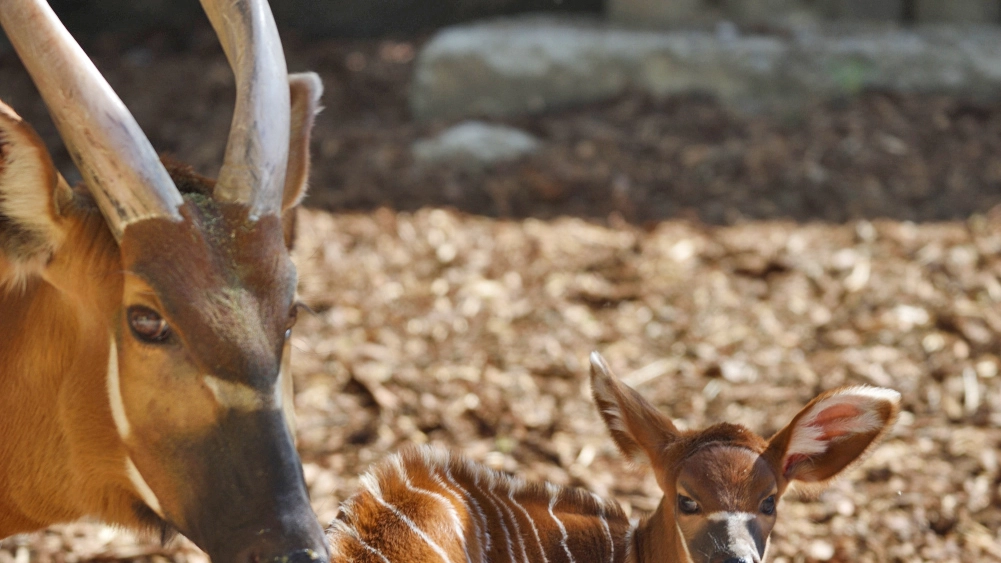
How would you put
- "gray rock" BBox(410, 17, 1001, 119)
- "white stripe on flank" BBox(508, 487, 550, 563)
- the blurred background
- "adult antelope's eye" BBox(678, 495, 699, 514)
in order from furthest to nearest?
"gray rock" BBox(410, 17, 1001, 119), the blurred background, "white stripe on flank" BBox(508, 487, 550, 563), "adult antelope's eye" BBox(678, 495, 699, 514)

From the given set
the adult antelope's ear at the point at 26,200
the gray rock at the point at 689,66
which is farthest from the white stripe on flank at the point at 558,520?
the gray rock at the point at 689,66

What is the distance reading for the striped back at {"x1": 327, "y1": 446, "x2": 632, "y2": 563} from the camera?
2850mm

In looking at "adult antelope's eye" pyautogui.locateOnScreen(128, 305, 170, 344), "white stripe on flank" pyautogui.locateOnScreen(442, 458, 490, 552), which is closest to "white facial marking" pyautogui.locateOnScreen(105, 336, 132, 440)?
"adult antelope's eye" pyautogui.locateOnScreen(128, 305, 170, 344)

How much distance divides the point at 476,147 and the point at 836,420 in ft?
16.1

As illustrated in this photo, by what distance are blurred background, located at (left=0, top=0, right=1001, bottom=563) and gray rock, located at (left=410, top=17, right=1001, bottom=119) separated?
2 centimetres

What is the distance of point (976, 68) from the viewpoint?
321 inches

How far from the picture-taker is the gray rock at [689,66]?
8.19 metres

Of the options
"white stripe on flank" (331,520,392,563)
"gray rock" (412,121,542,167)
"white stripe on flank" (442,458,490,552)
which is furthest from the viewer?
"gray rock" (412,121,542,167)

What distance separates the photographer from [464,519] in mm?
3074

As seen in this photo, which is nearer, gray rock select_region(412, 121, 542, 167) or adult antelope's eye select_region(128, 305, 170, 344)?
adult antelope's eye select_region(128, 305, 170, 344)

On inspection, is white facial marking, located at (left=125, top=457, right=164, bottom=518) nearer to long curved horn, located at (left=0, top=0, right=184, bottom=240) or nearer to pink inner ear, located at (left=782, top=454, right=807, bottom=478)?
long curved horn, located at (left=0, top=0, right=184, bottom=240)

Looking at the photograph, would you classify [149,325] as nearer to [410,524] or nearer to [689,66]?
[410,524]

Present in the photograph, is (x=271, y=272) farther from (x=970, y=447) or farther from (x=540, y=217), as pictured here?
(x=540, y=217)

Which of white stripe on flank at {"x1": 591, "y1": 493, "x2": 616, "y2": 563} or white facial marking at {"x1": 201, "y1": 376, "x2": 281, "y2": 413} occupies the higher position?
white facial marking at {"x1": 201, "y1": 376, "x2": 281, "y2": 413}
